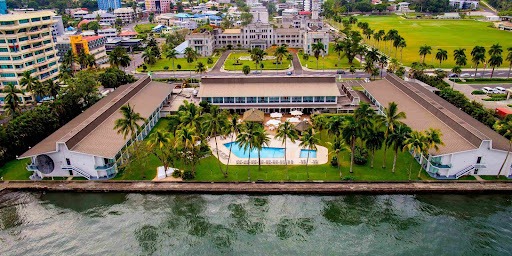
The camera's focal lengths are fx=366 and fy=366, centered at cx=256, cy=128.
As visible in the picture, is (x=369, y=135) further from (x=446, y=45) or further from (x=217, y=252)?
(x=446, y=45)

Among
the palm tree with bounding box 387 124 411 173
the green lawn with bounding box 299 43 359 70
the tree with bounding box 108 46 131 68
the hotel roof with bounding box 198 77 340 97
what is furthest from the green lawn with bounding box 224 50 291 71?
the palm tree with bounding box 387 124 411 173

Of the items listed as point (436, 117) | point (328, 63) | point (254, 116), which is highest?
point (328, 63)

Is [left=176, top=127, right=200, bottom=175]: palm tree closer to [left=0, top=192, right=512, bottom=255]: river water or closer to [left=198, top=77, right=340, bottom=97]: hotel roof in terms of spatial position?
[left=0, top=192, right=512, bottom=255]: river water

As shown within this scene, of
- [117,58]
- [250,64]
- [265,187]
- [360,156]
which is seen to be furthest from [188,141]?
[250,64]

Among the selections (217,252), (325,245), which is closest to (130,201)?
(217,252)

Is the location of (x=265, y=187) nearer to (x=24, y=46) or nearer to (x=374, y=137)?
(x=374, y=137)

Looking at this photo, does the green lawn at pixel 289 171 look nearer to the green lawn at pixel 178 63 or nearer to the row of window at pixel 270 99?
the row of window at pixel 270 99

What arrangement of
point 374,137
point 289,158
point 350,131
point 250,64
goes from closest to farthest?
1. point 350,131
2. point 374,137
3. point 289,158
4. point 250,64

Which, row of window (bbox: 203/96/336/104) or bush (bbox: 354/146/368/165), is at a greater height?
row of window (bbox: 203/96/336/104)

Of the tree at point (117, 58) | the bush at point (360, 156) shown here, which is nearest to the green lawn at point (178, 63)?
the tree at point (117, 58)
